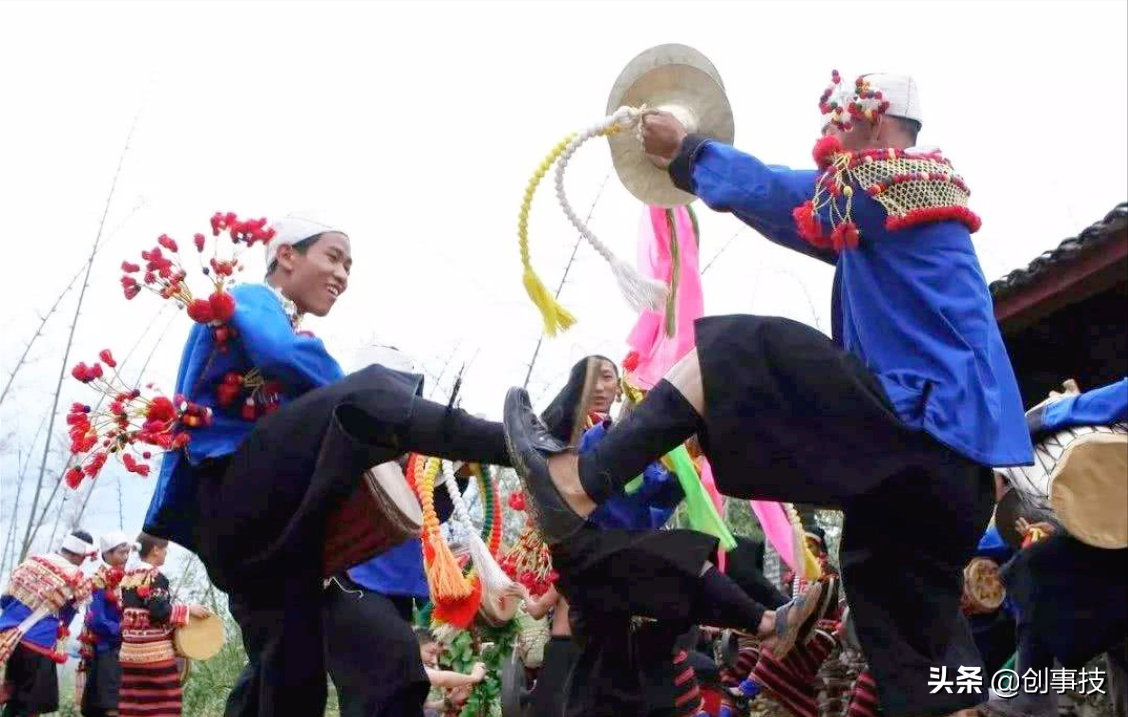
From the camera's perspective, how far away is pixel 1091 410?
3678 millimetres

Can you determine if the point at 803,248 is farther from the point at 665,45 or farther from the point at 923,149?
the point at 665,45

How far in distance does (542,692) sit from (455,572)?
653mm

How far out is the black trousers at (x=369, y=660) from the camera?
12.6ft

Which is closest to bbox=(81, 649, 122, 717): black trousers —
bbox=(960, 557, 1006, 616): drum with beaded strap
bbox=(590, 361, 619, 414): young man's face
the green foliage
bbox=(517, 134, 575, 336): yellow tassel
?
the green foliage

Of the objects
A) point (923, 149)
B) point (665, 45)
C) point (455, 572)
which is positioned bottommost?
point (455, 572)

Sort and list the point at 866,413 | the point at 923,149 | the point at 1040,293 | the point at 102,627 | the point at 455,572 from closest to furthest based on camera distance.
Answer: the point at 866,413
the point at 923,149
the point at 455,572
the point at 1040,293
the point at 102,627

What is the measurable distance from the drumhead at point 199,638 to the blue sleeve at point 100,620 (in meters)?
0.60

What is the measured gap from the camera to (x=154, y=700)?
7414mm

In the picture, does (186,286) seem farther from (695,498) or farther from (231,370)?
(695,498)

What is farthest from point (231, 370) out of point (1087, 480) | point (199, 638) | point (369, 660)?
point (199, 638)

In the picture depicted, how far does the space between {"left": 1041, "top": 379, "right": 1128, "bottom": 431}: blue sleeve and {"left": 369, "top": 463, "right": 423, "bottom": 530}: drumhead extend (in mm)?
1888

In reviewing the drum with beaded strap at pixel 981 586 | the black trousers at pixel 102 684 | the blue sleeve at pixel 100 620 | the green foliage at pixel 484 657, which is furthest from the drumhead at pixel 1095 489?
the blue sleeve at pixel 100 620

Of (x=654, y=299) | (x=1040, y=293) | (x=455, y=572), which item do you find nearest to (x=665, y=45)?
(x=654, y=299)

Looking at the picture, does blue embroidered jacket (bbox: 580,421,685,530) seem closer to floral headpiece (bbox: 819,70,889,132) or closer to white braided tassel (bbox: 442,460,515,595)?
white braided tassel (bbox: 442,460,515,595)
